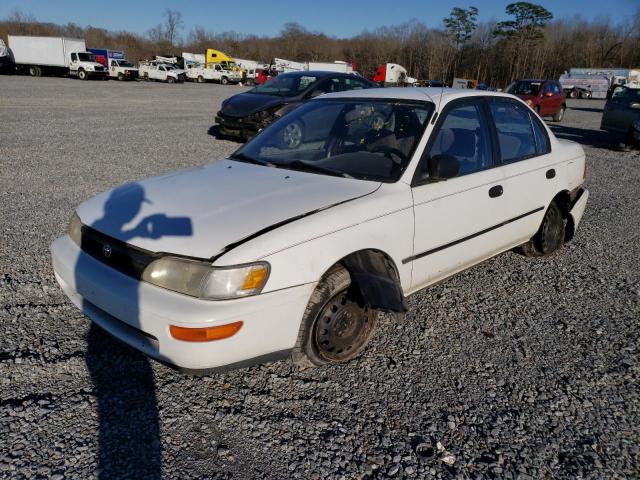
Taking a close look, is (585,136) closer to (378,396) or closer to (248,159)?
(248,159)

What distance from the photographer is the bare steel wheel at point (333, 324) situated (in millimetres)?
2627

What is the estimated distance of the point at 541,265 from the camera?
15.1ft

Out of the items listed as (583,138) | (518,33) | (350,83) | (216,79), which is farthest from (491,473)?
(518,33)

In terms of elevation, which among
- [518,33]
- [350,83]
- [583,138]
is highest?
[518,33]

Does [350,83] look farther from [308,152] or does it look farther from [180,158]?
[308,152]

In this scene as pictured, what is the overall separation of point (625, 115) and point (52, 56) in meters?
41.2

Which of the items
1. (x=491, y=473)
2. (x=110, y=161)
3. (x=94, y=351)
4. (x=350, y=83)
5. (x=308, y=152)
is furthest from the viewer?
(x=350, y=83)

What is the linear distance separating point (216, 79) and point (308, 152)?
163 feet

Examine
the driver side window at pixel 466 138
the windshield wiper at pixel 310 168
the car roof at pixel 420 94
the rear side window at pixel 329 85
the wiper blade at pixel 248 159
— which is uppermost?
the rear side window at pixel 329 85

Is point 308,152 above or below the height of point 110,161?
above

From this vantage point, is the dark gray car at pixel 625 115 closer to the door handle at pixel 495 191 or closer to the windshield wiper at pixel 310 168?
the door handle at pixel 495 191

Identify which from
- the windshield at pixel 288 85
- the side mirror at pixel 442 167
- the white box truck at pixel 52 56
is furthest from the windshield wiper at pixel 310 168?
the white box truck at pixel 52 56

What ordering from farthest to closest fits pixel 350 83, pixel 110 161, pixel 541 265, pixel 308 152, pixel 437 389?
pixel 350 83 < pixel 110 161 < pixel 541 265 < pixel 308 152 < pixel 437 389

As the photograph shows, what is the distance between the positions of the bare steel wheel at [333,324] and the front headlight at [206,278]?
40 centimetres
